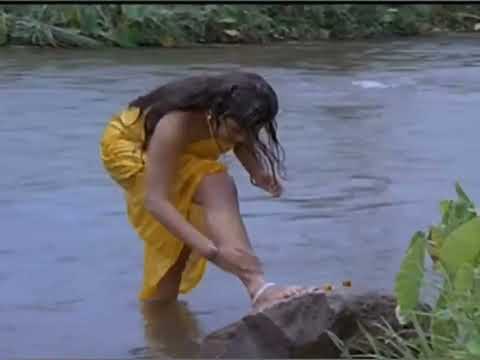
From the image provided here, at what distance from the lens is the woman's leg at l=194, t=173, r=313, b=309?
14.1 ft

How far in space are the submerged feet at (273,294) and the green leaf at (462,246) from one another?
61 cm

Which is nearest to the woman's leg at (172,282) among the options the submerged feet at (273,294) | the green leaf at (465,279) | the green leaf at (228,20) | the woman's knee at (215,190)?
the woman's knee at (215,190)

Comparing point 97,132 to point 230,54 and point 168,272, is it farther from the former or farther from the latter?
point 230,54

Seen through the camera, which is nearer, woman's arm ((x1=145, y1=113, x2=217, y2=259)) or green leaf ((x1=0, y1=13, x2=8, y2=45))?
woman's arm ((x1=145, y1=113, x2=217, y2=259))

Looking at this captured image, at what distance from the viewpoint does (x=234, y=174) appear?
22.9ft

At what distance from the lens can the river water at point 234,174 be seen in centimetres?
470

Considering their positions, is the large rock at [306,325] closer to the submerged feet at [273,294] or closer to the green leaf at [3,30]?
the submerged feet at [273,294]

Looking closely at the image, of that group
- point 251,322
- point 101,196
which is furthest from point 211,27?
point 251,322

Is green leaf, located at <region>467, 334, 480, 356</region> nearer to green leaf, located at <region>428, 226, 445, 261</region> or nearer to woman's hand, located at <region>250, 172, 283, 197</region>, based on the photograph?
green leaf, located at <region>428, 226, 445, 261</region>

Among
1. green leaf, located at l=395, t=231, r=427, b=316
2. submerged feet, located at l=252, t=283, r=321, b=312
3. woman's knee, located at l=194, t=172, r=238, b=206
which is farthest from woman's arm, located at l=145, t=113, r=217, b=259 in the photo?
green leaf, located at l=395, t=231, r=427, b=316

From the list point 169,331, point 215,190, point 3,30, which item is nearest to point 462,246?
point 215,190

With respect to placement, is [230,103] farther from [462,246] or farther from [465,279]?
[465,279]

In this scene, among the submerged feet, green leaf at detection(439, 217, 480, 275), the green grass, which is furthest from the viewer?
the submerged feet

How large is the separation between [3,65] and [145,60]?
1.18m
